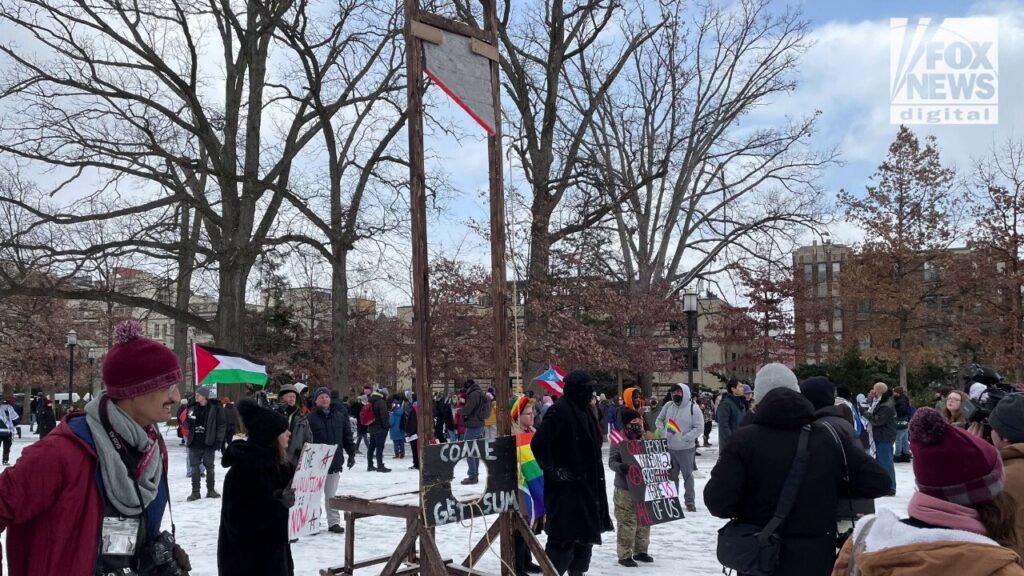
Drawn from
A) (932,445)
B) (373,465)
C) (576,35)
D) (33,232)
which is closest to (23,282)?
(33,232)

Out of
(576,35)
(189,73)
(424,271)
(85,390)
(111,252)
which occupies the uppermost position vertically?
(576,35)

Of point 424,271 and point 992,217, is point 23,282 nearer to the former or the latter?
point 424,271

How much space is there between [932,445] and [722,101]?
34124mm

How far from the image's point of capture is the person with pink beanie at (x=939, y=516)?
2.44 m

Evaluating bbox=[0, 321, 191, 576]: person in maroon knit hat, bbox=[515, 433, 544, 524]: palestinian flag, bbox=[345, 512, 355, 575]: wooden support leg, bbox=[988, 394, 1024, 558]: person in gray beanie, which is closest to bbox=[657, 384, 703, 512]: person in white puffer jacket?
bbox=[515, 433, 544, 524]: palestinian flag

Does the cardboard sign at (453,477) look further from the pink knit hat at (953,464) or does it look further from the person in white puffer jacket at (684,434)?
the person in white puffer jacket at (684,434)

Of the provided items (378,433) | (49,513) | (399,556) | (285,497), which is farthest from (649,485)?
(378,433)

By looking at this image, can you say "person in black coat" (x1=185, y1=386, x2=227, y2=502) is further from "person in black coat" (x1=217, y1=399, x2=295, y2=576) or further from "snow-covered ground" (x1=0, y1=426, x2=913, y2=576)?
"person in black coat" (x1=217, y1=399, x2=295, y2=576)

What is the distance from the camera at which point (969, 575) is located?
2342 mm

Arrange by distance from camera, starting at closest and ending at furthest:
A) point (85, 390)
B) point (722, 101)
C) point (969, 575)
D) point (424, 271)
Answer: point (969, 575), point (424, 271), point (722, 101), point (85, 390)

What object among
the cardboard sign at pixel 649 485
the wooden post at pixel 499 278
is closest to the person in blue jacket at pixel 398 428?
the cardboard sign at pixel 649 485

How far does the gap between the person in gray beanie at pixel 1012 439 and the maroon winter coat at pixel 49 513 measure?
371 cm

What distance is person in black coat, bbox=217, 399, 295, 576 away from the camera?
17.3 ft

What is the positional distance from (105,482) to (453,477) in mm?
3367
